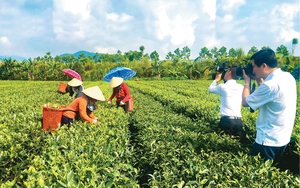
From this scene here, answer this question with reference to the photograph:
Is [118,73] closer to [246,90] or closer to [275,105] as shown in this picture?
[246,90]

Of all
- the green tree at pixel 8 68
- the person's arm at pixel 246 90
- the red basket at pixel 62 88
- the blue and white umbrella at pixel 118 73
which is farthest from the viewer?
the green tree at pixel 8 68

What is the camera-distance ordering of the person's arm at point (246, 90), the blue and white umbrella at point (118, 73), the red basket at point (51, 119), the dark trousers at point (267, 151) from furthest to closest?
1. the blue and white umbrella at point (118, 73)
2. the red basket at point (51, 119)
3. the person's arm at point (246, 90)
4. the dark trousers at point (267, 151)

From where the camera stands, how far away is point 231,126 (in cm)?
A: 453

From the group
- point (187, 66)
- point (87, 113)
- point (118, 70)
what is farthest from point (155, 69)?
point (87, 113)

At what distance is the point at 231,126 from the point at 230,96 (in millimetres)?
496

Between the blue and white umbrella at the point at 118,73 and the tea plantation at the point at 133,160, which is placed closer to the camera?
the tea plantation at the point at 133,160

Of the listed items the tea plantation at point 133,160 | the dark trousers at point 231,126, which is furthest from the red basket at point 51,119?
the dark trousers at point 231,126

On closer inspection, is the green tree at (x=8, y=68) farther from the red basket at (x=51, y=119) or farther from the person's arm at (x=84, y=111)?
the person's arm at (x=84, y=111)

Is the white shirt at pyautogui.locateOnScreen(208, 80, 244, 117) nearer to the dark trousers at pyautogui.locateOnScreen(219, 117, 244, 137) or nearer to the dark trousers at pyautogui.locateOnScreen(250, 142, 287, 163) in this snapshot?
the dark trousers at pyautogui.locateOnScreen(219, 117, 244, 137)

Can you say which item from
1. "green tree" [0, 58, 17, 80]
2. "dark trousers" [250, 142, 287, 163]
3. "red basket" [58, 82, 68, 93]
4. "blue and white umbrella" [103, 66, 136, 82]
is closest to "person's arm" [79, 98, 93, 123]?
"dark trousers" [250, 142, 287, 163]

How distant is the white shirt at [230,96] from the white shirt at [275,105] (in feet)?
4.28

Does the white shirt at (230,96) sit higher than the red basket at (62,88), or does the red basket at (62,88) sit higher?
the white shirt at (230,96)

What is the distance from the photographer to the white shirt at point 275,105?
9.47ft

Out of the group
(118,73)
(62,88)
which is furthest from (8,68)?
(118,73)
